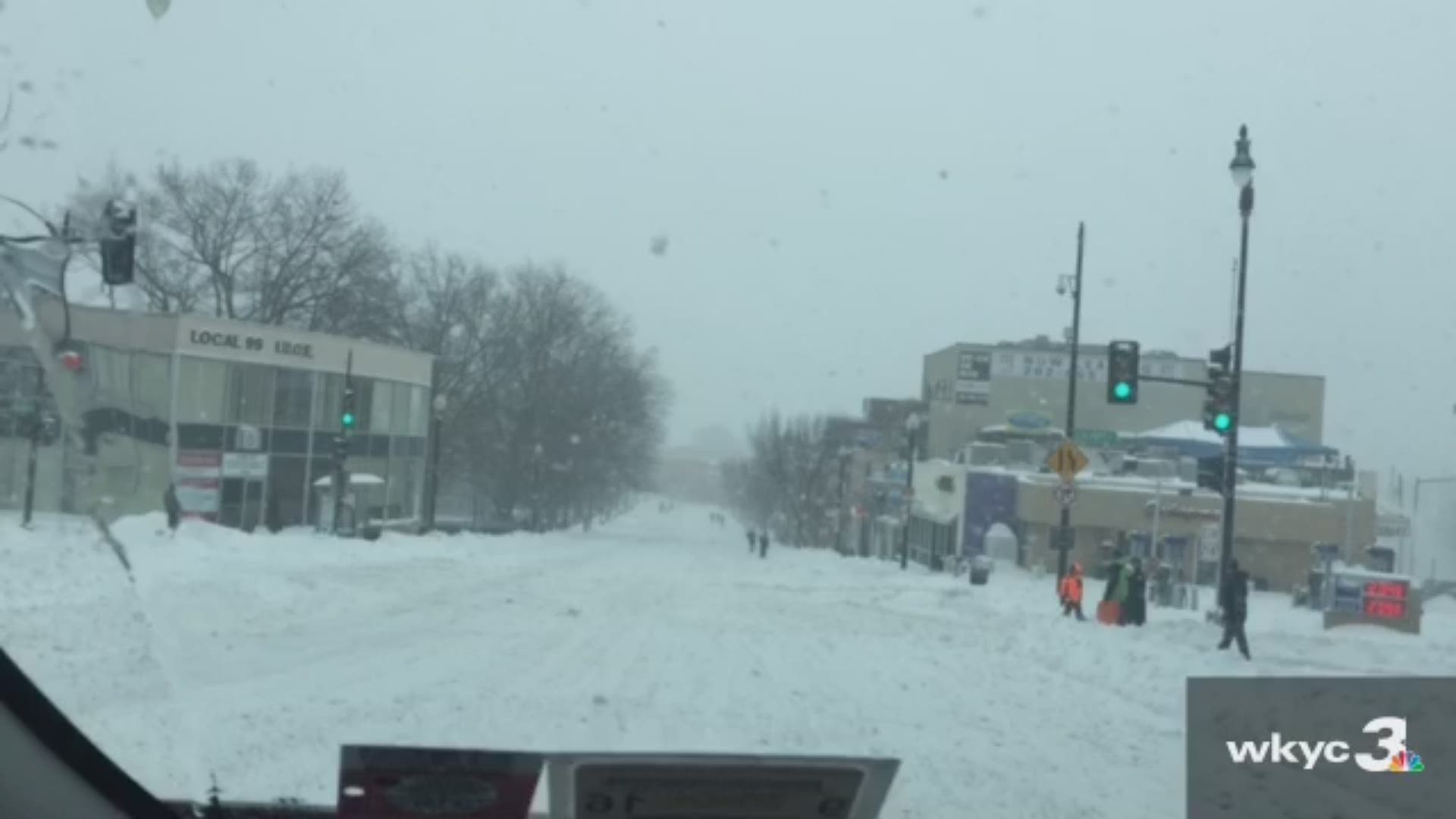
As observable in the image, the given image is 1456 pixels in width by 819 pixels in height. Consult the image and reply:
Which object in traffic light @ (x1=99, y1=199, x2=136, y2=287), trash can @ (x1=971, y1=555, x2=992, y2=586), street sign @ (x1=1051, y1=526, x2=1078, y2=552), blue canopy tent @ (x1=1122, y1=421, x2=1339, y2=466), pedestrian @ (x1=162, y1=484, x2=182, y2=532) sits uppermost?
traffic light @ (x1=99, y1=199, x2=136, y2=287)

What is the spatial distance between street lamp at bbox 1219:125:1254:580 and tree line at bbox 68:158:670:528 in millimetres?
8038

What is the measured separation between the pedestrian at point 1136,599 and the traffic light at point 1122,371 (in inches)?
90.1

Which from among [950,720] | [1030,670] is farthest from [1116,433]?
[950,720]

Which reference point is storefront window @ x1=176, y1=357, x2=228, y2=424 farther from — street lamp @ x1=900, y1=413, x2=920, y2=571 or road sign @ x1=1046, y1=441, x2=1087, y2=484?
street lamp @ x1=900, y1=413, x2=920, y2=571

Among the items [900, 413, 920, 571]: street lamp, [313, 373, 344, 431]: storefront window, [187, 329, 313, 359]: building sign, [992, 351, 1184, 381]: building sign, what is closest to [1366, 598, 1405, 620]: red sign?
[313, 373, 344, 431]: storefront window

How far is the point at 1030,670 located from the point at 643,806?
9020mm

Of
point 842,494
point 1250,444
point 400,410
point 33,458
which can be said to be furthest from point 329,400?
point 842,494

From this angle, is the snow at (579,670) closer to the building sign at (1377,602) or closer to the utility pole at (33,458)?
the utility pole at (33,458)

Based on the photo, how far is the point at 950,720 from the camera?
9.47 metres

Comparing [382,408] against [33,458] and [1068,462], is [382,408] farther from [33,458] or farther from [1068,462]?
[1068,462]

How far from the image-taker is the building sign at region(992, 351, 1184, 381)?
3234cm

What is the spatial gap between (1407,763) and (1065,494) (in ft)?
57.3

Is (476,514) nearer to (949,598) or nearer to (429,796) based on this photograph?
(949,598)

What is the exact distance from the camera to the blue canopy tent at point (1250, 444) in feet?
50.7
